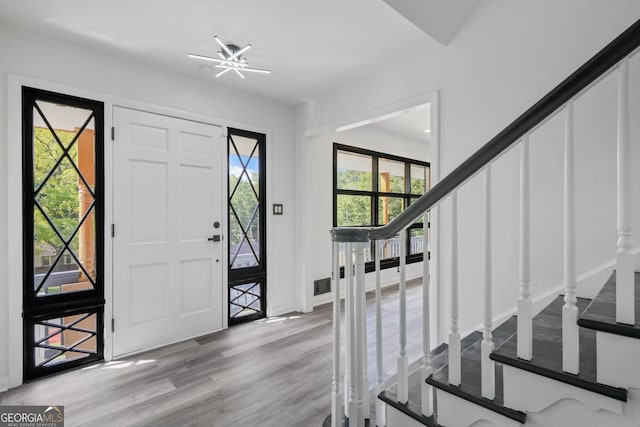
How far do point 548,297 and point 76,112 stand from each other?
12.4ft

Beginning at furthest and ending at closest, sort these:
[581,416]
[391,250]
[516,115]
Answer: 1. [391,250]
2. [516,115]
3. [581,416]

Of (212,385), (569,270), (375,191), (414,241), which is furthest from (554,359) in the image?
(414,241)

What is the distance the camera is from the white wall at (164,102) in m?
2.29

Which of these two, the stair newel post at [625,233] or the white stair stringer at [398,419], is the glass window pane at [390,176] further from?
the stair newel post at [625,233]

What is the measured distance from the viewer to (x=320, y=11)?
2164 mm

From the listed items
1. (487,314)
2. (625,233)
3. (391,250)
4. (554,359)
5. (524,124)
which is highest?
(524,124)

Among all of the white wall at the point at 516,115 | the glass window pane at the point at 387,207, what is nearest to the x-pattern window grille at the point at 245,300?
the white wall at the point at 516,115

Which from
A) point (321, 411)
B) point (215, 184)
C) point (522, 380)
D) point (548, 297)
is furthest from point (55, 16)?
point (548, 297)

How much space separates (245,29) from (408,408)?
2609mm

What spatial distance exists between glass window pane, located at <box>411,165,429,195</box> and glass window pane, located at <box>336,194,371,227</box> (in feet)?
4.66

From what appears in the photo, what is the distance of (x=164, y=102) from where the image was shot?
3.04m

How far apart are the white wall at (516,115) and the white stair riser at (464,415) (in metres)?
1.18

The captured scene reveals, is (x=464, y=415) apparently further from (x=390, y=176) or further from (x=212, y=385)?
(x=390, y=176)

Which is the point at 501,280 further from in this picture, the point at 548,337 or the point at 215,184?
the point at 215,184
